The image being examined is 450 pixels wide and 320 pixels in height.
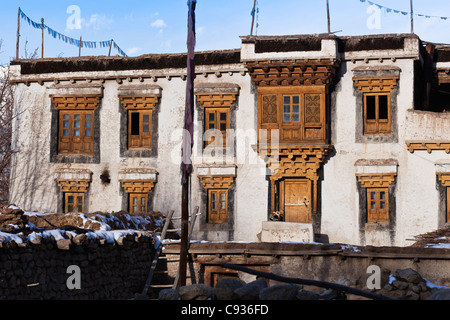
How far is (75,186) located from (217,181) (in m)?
5.25

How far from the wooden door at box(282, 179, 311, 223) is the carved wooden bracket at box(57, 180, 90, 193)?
23.4 feet

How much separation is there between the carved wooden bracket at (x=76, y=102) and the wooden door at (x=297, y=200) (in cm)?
747

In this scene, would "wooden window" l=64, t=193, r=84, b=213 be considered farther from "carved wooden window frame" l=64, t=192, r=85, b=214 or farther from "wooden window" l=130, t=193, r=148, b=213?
"wooden window" l=130, t=193, r=148, b=213

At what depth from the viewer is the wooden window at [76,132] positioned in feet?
79.0

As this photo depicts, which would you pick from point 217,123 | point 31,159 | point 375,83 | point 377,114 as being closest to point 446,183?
point 377,114

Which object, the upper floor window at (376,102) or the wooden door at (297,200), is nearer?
the upper floor window at (376,102)

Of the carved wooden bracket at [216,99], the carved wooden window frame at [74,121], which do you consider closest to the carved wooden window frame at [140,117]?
the carved wooden window frame at [74,121]

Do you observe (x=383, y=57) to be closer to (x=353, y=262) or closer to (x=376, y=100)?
(x=376, y=100)

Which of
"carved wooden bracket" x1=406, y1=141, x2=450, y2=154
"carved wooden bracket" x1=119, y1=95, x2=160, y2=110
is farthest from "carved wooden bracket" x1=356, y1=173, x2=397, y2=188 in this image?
"carved wooden bracket" x1=119, y1=95, x2=160, y2=110

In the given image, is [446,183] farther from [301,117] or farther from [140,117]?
[140,117]

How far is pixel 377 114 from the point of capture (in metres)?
22.1

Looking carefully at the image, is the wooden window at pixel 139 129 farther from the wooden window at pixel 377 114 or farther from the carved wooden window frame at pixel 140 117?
the wooden window at pixel 377 114

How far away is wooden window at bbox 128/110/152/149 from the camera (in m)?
23.7

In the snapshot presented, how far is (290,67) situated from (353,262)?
7.77 meters
